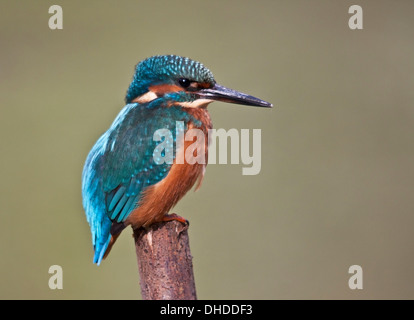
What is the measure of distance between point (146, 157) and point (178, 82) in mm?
354

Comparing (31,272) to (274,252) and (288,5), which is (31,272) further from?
(288,5)

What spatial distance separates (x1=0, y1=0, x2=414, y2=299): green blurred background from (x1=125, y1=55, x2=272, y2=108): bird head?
1918mm

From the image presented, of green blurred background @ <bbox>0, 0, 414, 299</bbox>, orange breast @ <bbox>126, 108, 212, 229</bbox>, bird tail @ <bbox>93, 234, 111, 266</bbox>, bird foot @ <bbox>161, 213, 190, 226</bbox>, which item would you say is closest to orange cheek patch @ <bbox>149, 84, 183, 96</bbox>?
orange breast @ <bbox>126, 108, 212, 229</bbox>

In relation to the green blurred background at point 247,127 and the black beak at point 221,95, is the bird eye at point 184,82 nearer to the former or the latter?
the black beak at point 221,95

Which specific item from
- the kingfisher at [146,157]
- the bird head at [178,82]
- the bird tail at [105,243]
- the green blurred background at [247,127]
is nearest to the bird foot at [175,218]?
the kingfisher at [146,157]

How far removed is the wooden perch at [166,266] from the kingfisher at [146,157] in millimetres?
96

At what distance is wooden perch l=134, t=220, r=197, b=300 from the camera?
2533 mm

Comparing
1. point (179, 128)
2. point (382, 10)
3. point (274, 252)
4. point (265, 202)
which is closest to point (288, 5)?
point (382, 10)

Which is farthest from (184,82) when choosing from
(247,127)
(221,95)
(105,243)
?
(247,127)

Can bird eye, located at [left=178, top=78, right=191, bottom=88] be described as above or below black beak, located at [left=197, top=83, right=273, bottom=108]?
above

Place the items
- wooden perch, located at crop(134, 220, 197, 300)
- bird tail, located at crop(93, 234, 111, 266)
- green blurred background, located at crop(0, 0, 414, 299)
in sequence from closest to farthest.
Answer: wooden perch, located at crop(134, 220, 197, 300), bird tail, located at crop(93, 234, 111, 266), green blurred background, located at crop(0, 0, 414, 299)

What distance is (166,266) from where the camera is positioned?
2562 mm

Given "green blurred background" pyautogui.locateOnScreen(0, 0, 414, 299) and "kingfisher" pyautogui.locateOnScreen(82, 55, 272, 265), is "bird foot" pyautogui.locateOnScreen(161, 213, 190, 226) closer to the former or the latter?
"kingfisher" pyautogui.locateOnScreen(82, 55, 272, 265)

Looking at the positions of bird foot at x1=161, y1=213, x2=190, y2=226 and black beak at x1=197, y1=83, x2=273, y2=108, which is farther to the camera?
black beak at x1=197, y1=83, x2=273, y2=108
